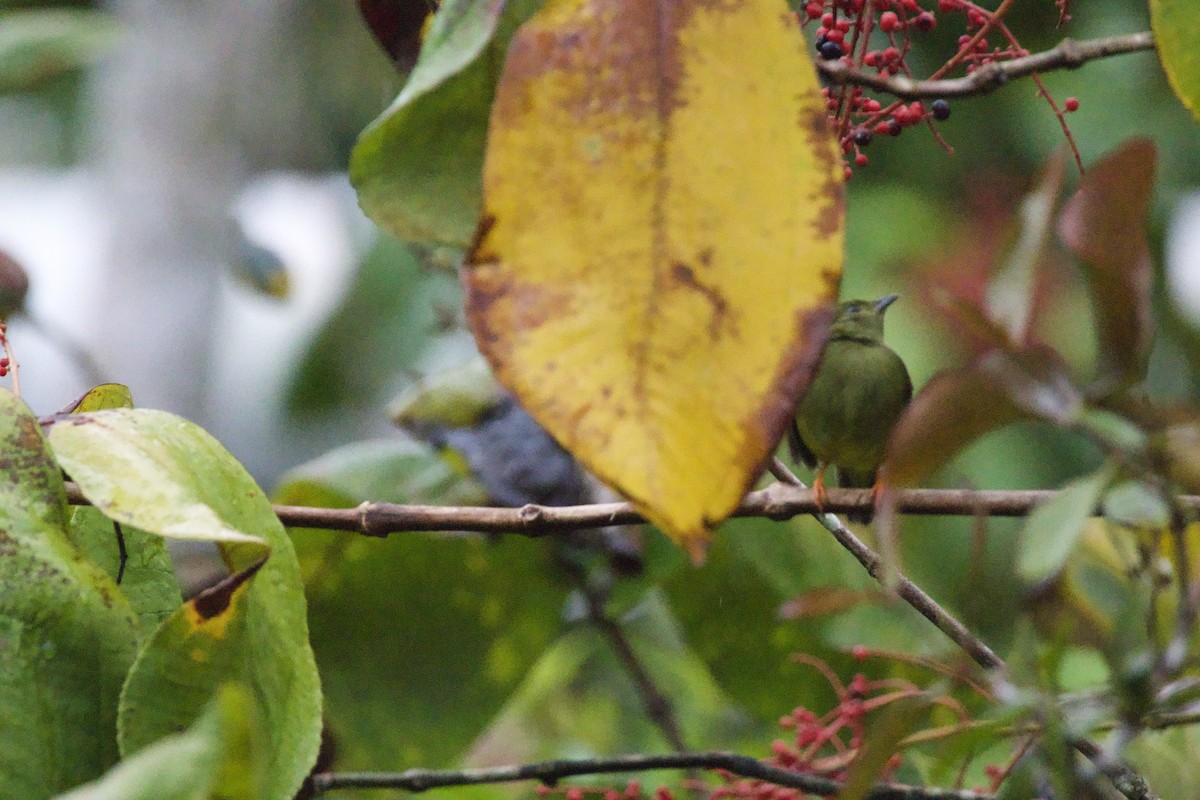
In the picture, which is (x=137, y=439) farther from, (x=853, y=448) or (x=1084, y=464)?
(x=1084, y=464)

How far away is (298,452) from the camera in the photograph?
6.16 meters

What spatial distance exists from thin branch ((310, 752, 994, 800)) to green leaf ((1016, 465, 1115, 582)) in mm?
380

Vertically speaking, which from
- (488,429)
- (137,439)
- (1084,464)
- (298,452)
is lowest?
(298,452)

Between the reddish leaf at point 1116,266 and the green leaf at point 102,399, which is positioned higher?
the reddish leaf at point 1116,266

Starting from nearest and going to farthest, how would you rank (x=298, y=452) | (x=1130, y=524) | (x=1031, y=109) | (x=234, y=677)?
(x=234, y=677) → (x=1130, y=524) → (x=1031, y=109) → (x=298, y=452)

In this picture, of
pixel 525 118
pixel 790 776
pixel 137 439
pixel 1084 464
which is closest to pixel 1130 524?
pixel 790 776

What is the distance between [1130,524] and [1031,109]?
3.88m

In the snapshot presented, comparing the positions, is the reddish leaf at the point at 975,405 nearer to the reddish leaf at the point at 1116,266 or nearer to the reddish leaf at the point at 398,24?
the reddish leaf at the point at 1116,266

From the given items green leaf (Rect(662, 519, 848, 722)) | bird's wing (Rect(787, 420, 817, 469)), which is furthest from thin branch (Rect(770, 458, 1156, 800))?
bird's wing (Rect(787, 420, 817, 469))

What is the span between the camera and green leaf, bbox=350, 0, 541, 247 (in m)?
0.67

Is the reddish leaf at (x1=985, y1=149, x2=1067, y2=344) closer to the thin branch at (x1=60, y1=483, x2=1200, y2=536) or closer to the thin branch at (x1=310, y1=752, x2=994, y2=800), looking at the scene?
the thin branch at (x1=60, y1=483, x2=1200, y2=536)

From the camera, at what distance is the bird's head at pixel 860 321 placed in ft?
6.40

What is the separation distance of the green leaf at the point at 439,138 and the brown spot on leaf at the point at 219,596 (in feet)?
0.61

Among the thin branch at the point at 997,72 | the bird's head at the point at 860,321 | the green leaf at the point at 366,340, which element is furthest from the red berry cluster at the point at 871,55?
the green leaf at the point at 366,340
